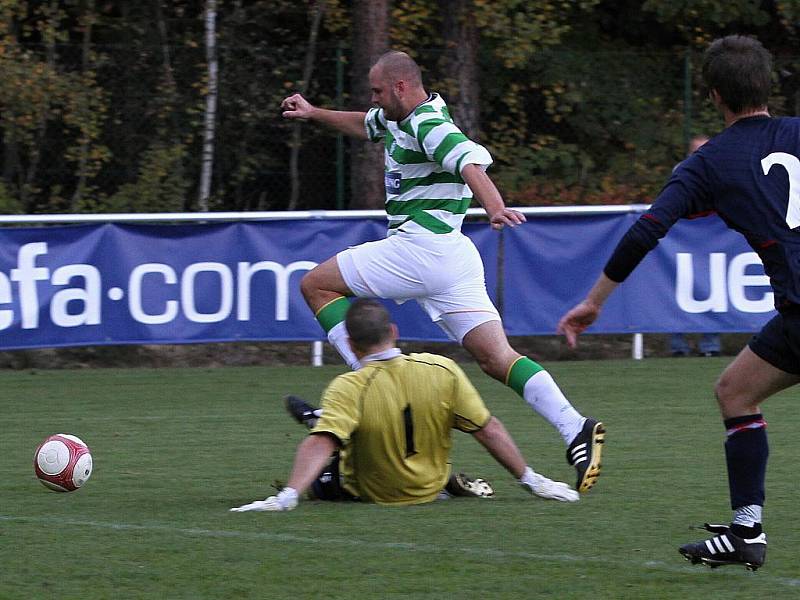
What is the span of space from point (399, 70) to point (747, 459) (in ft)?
9.11

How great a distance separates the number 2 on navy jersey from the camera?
4668 mm

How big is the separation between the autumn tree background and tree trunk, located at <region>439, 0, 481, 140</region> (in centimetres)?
2

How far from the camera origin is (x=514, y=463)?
6391 millimetres

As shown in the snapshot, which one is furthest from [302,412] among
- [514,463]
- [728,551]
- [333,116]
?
[728,551]

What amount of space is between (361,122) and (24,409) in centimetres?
370

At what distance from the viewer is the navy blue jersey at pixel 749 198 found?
4.66 m

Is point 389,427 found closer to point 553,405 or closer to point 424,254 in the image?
point 553,405

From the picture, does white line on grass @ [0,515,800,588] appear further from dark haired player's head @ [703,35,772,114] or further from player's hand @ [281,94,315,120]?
player's hand @ [281,94,315,120]

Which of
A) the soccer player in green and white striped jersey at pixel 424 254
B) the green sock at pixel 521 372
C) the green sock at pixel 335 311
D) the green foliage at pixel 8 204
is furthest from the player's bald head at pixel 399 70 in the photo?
the green foliage at pixel 8 204

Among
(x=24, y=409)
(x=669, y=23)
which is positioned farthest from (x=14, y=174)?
(x=669, y=23)

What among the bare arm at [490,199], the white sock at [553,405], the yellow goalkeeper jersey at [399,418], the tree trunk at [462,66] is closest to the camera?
the yellow goalkeeper jersey at [399,418]

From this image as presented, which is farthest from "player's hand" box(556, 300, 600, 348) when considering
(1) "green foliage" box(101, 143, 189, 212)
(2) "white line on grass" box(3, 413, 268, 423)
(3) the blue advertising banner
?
(1) "green foliage" box(101, 143, 189, 212)

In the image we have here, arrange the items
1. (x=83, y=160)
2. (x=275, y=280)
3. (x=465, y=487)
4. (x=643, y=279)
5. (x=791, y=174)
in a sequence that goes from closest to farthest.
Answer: (x=791, y=174)
(x=465, y=487)
(x=275, y=280)
(x=643, y=279)
(x=83, y=160)

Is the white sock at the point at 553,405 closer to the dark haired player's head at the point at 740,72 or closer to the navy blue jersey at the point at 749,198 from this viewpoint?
the navy blue jersey at the point at 749,198
